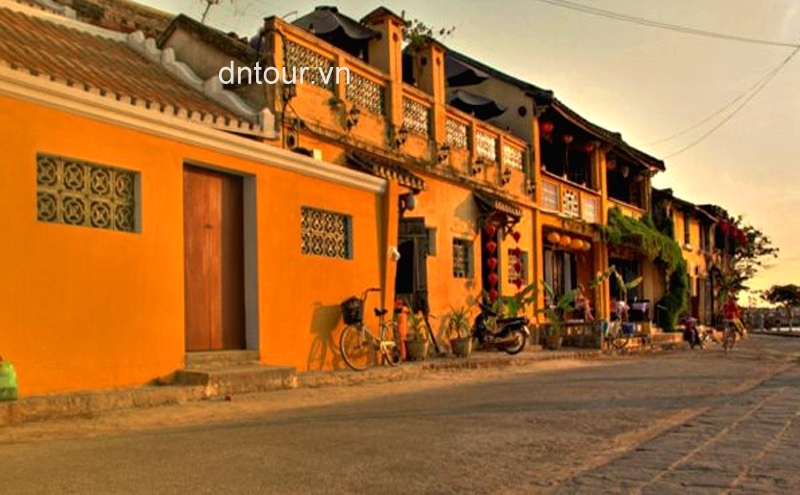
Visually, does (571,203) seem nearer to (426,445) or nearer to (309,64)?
(309,64)

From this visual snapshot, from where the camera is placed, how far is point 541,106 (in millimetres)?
22672

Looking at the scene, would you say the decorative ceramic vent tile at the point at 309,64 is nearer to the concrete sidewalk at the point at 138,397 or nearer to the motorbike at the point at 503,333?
the concrete sidewalk at the point at 138,397

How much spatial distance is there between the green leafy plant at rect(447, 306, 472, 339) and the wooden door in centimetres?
737

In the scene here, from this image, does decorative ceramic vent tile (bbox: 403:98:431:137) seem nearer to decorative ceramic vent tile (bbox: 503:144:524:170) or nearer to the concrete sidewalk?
decorative ceramic vent tile (bbox: 503:144:524:170)

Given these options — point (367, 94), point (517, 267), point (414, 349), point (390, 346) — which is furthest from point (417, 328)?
point (517, 267)

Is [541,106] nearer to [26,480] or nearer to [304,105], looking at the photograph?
[304,105]

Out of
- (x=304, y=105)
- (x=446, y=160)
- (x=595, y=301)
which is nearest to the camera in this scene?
(x=304, y=105)

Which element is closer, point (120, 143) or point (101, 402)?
point (101, 402)

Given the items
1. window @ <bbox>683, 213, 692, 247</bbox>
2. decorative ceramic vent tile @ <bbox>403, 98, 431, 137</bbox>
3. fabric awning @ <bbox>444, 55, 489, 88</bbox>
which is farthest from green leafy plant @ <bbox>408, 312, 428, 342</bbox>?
window @ <bbox>683, 213, 692, 247</bbox>

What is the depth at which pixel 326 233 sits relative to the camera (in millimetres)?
12891

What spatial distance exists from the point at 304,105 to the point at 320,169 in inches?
67.0

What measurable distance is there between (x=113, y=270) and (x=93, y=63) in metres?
3.97

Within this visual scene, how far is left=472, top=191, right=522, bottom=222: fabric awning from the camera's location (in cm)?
1917

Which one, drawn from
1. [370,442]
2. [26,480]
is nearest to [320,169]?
[370,442]
